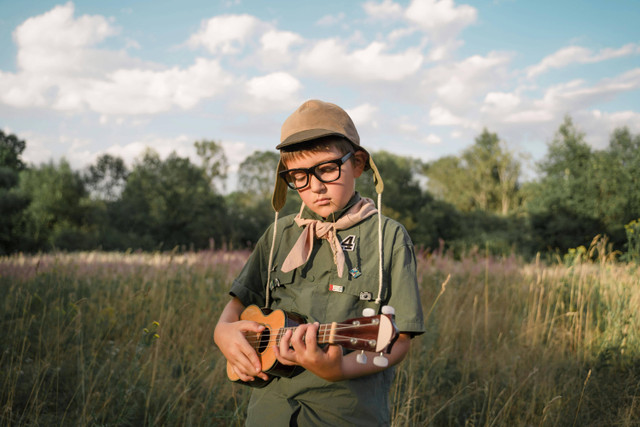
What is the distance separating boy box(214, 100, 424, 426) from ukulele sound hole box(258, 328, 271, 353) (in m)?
0.04

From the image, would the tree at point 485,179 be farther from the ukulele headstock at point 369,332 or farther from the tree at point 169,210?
the ukulele headstock at point 369,332

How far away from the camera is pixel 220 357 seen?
3.77m

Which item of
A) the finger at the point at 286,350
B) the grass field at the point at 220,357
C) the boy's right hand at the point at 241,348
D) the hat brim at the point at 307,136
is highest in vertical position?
the hat brim at the point at 307,136

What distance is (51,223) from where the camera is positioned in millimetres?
21891

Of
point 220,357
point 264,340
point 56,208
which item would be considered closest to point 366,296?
point 264,340

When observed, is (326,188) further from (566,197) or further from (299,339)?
(566,197)

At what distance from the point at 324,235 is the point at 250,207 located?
86.7 ft

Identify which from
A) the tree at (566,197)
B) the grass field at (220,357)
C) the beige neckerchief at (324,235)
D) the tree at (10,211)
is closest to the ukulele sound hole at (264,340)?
the beige neckerchief at (324,235)

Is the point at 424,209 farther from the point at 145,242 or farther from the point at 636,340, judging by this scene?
the point at 636,340

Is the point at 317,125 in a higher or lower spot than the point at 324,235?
higher

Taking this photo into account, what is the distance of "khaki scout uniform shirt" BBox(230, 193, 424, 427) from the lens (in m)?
1.38

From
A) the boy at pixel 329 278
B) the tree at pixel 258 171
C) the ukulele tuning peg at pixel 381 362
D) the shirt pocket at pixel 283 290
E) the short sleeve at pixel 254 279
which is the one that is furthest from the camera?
Answer: the tree at pixel 258 171

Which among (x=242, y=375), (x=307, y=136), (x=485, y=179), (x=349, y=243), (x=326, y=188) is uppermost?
(x=485, y=179)

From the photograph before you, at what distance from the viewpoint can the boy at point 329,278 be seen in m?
1.38
